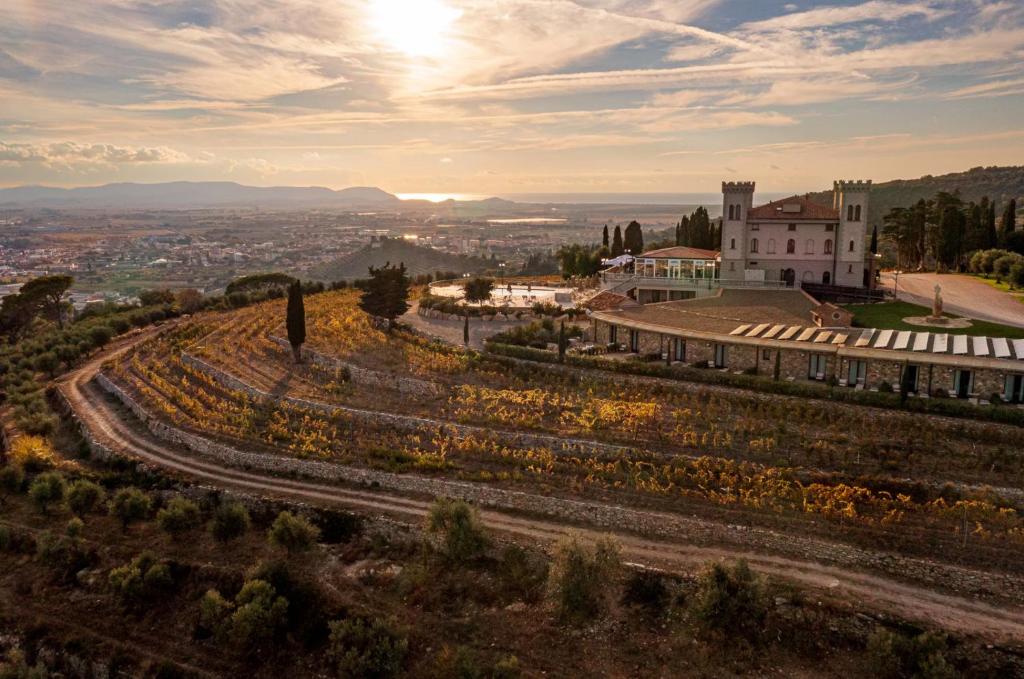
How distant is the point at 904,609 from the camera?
1662 cm

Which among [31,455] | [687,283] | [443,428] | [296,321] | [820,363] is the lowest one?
[31,455]

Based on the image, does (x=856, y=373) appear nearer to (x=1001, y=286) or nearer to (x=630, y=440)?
(x=630, y=440)

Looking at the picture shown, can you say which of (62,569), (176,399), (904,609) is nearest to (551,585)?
(904,609)

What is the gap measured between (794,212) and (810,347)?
A: 20245 mm

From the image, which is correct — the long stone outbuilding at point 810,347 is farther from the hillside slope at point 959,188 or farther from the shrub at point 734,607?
the hillside slope at point 959,188

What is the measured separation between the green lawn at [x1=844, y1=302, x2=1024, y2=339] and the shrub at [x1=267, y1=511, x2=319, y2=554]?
28.3 m

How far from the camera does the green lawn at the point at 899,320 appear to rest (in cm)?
3228

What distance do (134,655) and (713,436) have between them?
19090 mm

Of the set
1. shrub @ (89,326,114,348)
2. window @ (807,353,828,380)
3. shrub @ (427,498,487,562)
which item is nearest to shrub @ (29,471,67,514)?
shrub @ (427,498,487,562)

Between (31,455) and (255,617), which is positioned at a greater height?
(31,455)

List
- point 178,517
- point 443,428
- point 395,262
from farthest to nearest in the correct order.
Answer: point 395,262, point 443,428, point 178,517

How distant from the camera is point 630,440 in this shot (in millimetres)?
25234

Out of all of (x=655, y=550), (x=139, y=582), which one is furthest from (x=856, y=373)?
(x=139, y=582)

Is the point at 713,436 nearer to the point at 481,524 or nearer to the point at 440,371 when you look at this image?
the point at 481,524
